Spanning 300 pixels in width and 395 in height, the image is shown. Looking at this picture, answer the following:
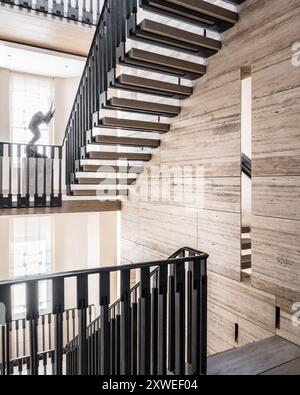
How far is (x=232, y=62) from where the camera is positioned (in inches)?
128

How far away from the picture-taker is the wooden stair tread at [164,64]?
10.1ft

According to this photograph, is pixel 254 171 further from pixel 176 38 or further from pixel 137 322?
pixel 137 322

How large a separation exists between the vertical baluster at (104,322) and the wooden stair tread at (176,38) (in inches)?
87.3

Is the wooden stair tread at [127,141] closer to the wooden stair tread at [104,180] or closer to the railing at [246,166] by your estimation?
the wooden stair tread at [104,180]

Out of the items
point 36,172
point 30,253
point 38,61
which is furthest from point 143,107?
point 30,253

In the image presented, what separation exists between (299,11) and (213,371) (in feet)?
9.18

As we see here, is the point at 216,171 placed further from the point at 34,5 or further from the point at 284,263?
the point at 34,5

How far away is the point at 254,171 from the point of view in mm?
3020

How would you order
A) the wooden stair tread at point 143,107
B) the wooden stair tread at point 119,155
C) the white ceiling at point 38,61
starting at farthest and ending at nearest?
the white ceiling at point 38,61, the wooden stair tread at point 119,155, the wooden stair tread at point 143,107

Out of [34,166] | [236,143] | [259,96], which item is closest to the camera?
[259,96]

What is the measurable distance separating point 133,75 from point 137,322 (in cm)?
299

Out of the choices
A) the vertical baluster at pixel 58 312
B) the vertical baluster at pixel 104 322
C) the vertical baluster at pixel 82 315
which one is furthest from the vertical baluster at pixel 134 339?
the vertical baluster at pixel 58 312

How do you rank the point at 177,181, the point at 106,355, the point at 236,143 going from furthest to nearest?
1. the point at 177,181
2. the point at 236,143
3. the point at 106,355

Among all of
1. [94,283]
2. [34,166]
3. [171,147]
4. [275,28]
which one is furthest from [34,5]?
[94,283]
